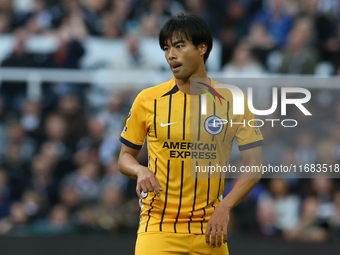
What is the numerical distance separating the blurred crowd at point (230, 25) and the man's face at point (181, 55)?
12.7ft

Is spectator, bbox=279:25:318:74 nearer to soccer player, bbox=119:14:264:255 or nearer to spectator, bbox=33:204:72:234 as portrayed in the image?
spectator, bbox=33:204:72:234

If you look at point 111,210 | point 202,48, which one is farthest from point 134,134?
point 111,210

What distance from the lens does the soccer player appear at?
3201mm

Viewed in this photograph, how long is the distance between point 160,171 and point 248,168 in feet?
1.88

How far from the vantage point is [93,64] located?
740 cm

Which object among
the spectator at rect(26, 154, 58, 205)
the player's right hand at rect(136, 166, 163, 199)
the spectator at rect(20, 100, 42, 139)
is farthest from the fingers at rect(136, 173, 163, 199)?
the spectator at rect(20, 100, 42, 139)

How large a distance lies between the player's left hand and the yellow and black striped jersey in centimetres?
17

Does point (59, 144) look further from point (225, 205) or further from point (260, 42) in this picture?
point (225, 205)

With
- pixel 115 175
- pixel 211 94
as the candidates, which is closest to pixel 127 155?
pixel 211 94

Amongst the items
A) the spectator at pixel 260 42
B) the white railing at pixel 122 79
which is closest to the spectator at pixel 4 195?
the white railing at pixel 122 79

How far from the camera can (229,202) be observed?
311 centimetres

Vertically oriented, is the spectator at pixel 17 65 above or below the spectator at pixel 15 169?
above

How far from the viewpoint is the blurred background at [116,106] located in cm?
Result: 623

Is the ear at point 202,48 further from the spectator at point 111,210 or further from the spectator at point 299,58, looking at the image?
the spectator at point 299,58
